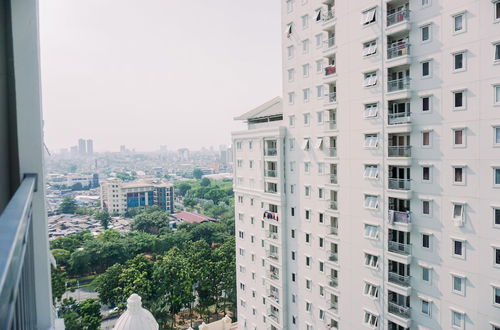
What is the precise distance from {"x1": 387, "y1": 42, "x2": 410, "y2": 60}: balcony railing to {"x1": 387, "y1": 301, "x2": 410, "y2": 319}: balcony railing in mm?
6480

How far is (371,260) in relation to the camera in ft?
29.5

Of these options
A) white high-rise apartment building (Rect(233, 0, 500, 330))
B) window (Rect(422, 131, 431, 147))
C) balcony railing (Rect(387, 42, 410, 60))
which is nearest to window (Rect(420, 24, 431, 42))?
white high-rise apartment building (Rect(233, 0, 500, 330))

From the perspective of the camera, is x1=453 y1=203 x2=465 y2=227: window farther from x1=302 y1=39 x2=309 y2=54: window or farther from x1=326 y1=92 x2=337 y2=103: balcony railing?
x1=302 y1=39 x2=309 y2=54: window

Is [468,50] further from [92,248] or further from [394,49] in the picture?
[92,248]

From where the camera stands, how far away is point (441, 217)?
24.6ft

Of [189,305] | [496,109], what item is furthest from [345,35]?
[189,305]

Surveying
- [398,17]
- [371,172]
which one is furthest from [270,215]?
[398,17]

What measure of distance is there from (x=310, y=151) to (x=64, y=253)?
21271 mm

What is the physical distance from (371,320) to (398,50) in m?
7.38

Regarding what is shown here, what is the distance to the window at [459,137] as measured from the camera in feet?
23.1

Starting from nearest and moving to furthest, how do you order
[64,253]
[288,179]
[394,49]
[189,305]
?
[394,49], [288,179], [189,305], [64,253]

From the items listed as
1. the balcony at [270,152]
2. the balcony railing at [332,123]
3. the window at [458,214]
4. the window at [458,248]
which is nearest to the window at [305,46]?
the balcony railing at [332,123]

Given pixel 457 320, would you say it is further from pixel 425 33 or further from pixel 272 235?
pixel 272 235

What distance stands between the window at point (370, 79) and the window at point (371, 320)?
6.40 meters
